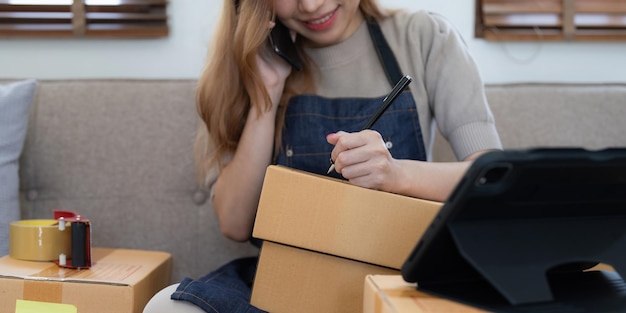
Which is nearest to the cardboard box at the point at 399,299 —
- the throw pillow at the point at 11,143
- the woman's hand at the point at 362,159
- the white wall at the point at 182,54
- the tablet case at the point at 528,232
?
the tablet case at the point at 528,232

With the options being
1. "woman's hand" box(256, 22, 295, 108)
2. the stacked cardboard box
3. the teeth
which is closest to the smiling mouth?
the teeth

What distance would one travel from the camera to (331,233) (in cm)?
89

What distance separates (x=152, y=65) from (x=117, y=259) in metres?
0.58

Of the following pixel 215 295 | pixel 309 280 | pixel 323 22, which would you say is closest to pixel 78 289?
pixel 215 295

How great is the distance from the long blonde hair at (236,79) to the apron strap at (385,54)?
0.03 meters

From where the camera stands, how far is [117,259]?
1.28 m

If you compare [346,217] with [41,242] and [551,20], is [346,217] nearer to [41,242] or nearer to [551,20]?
[41,242]

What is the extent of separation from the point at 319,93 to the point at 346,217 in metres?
0.51

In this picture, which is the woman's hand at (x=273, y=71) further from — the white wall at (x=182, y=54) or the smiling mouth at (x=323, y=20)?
the white wall at (x=182, y=54)

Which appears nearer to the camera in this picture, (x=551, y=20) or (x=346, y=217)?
(x=346, y=217)

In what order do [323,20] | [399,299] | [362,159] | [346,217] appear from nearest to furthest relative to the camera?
[399,299] < [346,217] < [362,159] < [323,20]

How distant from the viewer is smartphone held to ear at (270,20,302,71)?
1315mm

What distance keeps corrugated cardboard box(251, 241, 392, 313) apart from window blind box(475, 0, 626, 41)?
0.95m

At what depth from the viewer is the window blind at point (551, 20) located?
1.69 metres
